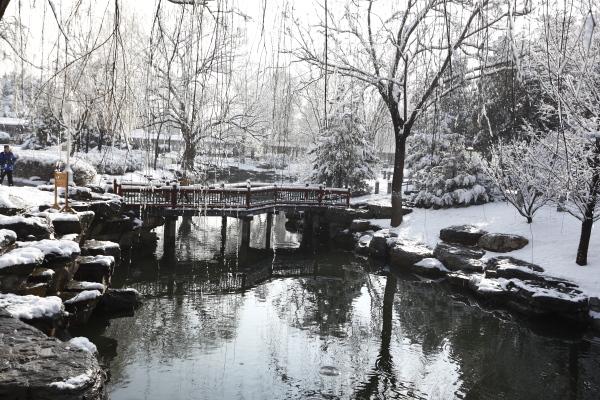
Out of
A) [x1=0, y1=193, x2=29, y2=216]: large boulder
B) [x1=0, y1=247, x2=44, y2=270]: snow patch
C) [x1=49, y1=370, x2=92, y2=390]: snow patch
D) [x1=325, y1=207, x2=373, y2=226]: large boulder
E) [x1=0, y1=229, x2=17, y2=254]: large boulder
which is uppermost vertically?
[x1=0, y1=193, x2=29, y2=216]: large boulder

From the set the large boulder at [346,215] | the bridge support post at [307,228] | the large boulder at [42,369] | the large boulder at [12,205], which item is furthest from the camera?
the bridge support post at [307,228]

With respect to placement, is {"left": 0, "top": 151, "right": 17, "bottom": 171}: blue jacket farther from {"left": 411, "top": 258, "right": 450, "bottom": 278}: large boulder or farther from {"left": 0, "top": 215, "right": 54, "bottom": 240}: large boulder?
{"left": 411, "top": 258, "right": 450, "bottom": 278}: large boulder

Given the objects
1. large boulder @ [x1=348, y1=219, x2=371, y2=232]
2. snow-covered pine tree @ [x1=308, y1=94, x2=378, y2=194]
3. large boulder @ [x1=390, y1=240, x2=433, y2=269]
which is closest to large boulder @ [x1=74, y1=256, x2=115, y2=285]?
large boulder @ [x1=390, y1=240, x2=433, y2=269]

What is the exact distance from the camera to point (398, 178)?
15867mm

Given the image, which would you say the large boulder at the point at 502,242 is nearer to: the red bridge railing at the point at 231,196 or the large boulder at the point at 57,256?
the red bridge railing at the point at 231,196

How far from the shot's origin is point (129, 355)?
6996 millimetres

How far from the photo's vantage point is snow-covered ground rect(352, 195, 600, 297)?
1028 cm

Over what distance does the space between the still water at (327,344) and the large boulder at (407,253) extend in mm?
1046

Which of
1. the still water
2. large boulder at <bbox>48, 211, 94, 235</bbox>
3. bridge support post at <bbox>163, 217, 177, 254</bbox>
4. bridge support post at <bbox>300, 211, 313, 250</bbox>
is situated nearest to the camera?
the still water

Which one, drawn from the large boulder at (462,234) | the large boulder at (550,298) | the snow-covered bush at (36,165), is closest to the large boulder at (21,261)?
the large boulder at (550,298)

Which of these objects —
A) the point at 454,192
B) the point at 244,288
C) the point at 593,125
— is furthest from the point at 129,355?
the point at 454,192

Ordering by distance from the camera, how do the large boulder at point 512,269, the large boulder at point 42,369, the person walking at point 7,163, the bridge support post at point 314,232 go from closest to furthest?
1. the large boulder at point 42,369
2. the large boulder at point 512,269
3. the person walking at point 7,163
4. the bridge support post at point 314,232

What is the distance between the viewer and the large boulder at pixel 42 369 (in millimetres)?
3721

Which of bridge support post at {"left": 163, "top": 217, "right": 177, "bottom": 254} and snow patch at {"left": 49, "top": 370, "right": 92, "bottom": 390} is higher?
snow patch at {"left": 49, "top": 370, "right": 92, "bottom": 390}
